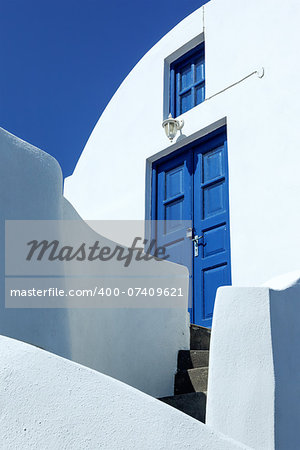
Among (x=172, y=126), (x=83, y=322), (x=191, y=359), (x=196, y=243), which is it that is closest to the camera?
(x=83, y=322)

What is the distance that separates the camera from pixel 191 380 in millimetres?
4836

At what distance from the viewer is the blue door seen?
22.3ft

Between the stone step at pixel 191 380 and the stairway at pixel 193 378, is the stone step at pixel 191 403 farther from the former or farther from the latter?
the stone step at pixel 191 380

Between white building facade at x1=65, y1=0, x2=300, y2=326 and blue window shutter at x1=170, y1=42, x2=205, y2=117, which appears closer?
white building facade at x1=65, y1=0, x2=300, y2=326

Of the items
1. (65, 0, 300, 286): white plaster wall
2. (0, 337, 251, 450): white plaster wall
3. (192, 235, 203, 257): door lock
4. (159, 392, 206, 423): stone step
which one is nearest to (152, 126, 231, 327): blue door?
(192, 235, 203, 257): door lock

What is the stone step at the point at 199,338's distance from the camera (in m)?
5.62

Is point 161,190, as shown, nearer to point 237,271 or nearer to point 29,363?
point 237,271

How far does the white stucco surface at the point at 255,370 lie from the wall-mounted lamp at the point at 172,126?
4.59 meters

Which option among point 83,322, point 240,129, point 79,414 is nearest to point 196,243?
point 240,129

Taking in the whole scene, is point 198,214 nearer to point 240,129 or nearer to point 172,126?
point 240,129

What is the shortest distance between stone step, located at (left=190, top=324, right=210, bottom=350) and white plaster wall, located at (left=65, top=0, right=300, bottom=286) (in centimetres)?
83

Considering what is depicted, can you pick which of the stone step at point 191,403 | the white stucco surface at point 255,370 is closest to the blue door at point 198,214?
the stone step at point 191,403

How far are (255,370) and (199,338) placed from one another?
2.58 metres

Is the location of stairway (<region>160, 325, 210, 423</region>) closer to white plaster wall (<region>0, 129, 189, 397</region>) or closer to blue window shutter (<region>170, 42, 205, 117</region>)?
white plaster wall (<region>0, 129, 189, 397</region>)
